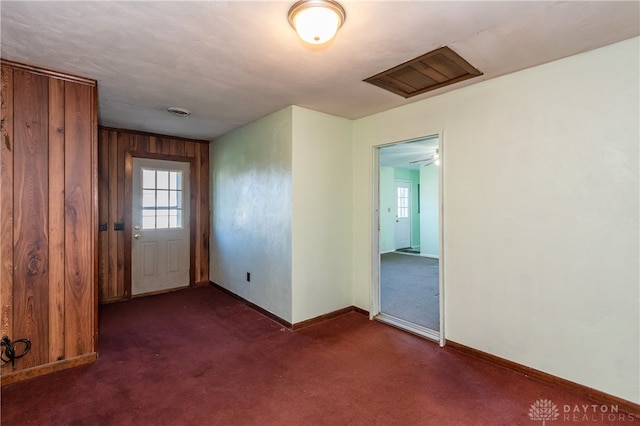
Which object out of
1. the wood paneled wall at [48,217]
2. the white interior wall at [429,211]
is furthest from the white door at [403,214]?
the wood paneled wall at [48,217]

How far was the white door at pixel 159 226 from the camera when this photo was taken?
4.44m

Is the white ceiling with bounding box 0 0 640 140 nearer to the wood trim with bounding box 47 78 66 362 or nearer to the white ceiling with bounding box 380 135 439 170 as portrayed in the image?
the wood trim with bounding box 47 78 66 362

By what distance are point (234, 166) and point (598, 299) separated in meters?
4.07

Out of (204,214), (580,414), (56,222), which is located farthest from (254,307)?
(580,414)

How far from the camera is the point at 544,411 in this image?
1.96m

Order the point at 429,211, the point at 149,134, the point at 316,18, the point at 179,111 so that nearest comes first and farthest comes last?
the point at 316,18 < the point at 179,111 < the point at 149,134 < the point at 429,211

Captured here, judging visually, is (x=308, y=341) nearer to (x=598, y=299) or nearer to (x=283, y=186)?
(x=283, y=186)

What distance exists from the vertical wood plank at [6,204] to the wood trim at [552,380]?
3605mm

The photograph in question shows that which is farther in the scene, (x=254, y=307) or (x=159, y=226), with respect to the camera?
(x=159, y=226)

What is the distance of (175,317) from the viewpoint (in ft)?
11.9

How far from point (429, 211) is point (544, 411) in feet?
20.3

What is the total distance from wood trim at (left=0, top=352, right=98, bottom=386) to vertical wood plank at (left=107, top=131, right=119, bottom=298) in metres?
1.94

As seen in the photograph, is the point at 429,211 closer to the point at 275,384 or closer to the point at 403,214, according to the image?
the point at 403,214

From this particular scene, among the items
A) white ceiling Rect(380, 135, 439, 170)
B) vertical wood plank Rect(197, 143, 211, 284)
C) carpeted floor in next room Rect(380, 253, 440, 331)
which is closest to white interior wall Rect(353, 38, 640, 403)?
carpeted floor in next room Rect(380, 253, 440, 331)
